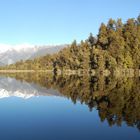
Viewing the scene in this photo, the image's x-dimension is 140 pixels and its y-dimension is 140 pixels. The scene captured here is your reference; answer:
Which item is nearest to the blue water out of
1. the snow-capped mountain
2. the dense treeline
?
the snow-capped mountain

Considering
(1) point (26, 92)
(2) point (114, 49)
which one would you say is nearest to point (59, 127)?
(1) point (26, 92)

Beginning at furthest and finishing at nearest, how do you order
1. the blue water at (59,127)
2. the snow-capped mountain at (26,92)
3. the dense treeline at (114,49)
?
1. the dense treeline at (114,49)
2. the snow-capped mountain at (26,92)
3. the blue water at (59,127)

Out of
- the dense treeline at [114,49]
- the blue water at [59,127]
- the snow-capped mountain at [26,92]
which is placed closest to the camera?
the blue water at [59,127]

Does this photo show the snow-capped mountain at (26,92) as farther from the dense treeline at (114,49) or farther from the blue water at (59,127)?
the dense treeline at (114,49)

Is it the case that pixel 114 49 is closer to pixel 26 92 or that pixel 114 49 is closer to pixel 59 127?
pixel 26 92

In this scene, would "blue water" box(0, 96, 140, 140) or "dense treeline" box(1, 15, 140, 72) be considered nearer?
"blue water" box(0, 96, 140, 140)

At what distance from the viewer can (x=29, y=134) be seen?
1942 centimetres

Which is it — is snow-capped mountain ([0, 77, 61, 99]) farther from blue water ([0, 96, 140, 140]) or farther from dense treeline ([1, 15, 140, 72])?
dense treeline ([1, 15, 140, 72])

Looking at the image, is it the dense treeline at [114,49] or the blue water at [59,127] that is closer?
the blue water at [59,127]

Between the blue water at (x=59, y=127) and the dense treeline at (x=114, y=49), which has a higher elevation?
the dense treeline at (x=114, y=49)

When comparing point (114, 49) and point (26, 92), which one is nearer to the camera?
point (26, 92)

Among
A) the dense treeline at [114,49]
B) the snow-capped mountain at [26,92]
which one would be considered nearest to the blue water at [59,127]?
the snow-capped mountain at [26,92]

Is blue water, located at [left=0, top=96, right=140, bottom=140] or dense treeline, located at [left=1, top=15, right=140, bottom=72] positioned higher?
dense treeline, located at [left=1, top=15, right=140, bottom=72]

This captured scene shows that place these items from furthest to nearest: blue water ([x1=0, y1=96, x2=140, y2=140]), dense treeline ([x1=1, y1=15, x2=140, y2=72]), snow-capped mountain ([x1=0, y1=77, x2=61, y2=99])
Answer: dense treeline ([x1=1, y1=15, x2=140, y2=72]) < snow-capped mountain ([x1=0, y1=77, x2=61, y2=99]) < blue water ([x1=0, y1=96, x2=140, y2=140])
